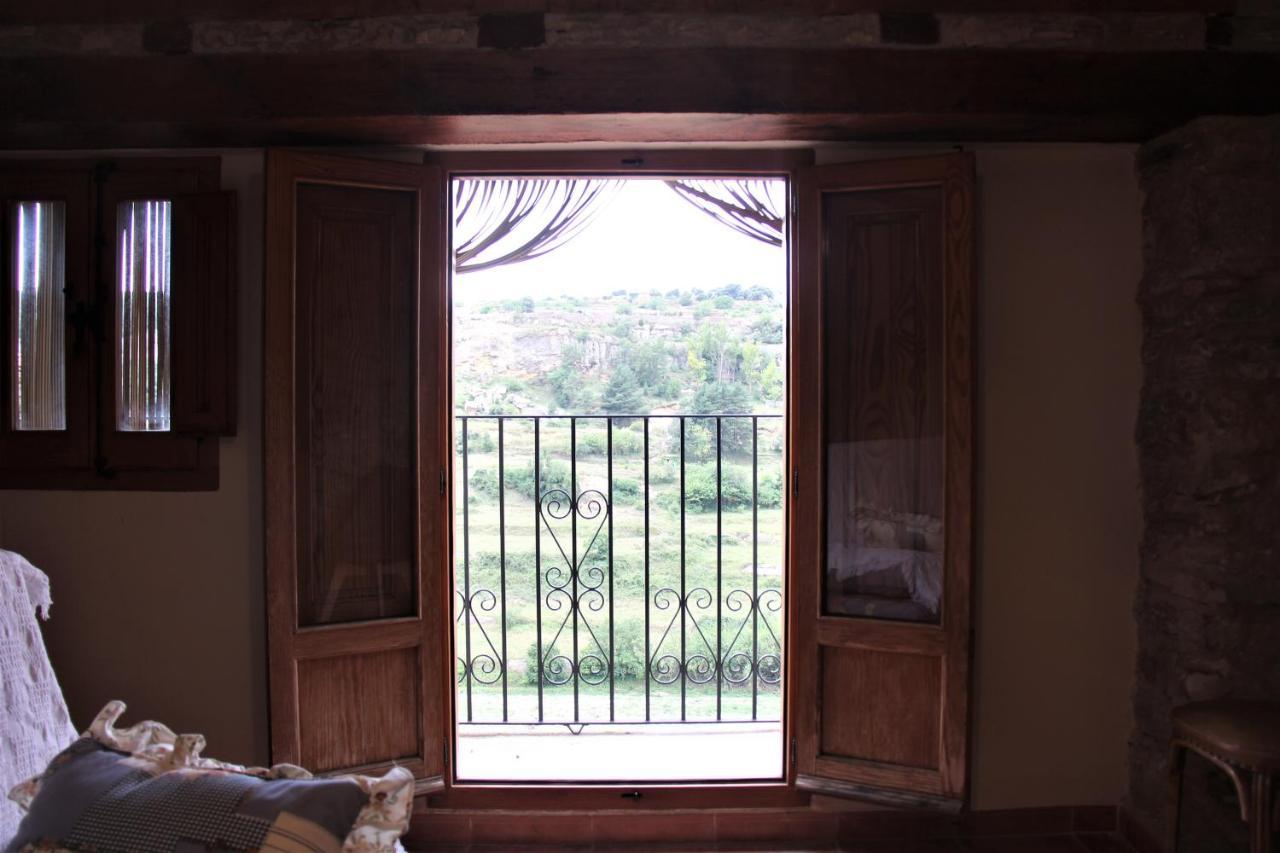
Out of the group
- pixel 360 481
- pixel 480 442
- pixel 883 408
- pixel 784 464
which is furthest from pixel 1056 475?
pixel 480 442

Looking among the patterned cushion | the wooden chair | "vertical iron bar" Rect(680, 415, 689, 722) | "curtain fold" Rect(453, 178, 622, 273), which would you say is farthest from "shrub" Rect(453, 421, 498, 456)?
the patterned cushion

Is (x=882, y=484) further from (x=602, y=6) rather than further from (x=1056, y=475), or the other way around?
(x=602, y=6)

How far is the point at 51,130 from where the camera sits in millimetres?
2410

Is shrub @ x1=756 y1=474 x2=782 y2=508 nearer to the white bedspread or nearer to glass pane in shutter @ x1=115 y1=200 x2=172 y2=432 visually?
glass pane in shutter @ x1=115 y1=200 x2=172 y2=432

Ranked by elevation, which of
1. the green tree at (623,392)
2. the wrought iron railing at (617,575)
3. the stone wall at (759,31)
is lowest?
the wrought iron railing at (617,575)

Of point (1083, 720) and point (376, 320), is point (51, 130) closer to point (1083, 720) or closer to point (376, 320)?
point (376, 320)

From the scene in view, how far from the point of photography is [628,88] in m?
2.25

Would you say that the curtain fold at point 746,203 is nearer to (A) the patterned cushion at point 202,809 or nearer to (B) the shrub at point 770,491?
(B) the shrub at point 770,491

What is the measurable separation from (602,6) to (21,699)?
1.96 m

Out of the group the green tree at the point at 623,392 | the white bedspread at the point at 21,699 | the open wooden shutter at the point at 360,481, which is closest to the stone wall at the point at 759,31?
the open wooden shutter at the point at 360,481

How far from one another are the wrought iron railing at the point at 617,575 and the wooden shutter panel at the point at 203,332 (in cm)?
121

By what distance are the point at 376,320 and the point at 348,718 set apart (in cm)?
113

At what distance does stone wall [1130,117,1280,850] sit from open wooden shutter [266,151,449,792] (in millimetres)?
2026

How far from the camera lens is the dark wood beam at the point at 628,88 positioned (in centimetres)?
225
